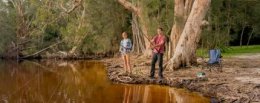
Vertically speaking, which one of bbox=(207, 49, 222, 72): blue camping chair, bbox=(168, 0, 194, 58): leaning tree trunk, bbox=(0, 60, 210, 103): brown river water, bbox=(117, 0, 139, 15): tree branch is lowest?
bbox=(0, 60, 210, 103): brown river water

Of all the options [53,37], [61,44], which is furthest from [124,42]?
[53,37]

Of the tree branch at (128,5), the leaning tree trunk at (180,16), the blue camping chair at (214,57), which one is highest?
the tree branch at (128,5)

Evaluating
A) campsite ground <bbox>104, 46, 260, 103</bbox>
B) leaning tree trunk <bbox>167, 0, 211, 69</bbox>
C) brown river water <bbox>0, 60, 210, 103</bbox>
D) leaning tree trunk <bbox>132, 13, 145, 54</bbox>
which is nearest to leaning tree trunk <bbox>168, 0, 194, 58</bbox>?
leaning tree trunk <bbox>167, 0, 211, 69</bbox>

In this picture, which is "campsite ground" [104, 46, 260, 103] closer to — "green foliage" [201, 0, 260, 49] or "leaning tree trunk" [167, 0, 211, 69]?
"leaning tree trunk" [167, 0, 211, 69]

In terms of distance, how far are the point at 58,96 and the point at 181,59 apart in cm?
686

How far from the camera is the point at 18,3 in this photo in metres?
45.0

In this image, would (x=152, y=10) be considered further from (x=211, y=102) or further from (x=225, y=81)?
(x=211, y=102)

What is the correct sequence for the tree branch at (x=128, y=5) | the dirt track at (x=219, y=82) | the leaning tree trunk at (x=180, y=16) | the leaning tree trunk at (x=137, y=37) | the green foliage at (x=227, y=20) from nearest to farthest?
the dirt track at (x=219, y=82)
the leaning tree trunk at (x=180, y=16)
the tree branch at (x=128, y=5)
the green foliage at (x=227, y=20)
the leaning tree trunk at (x=137, y=37)

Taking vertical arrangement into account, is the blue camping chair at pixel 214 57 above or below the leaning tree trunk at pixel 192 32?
below

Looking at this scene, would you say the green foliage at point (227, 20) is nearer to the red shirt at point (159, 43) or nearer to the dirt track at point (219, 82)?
the dirt track at point (219, 82)

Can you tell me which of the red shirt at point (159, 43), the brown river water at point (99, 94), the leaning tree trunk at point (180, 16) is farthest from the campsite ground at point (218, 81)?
the leaning tree trunk at point (180, 16)

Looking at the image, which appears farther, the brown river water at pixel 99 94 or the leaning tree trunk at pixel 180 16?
the leaning tree trunk at pixel 180 16

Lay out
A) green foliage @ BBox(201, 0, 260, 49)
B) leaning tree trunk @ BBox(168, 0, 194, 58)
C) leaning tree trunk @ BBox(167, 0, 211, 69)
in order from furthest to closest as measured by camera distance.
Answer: green foliage @ BBox(201, 0, 260, 49) → leaning tree trunk @ BBox(168, 0, 194, 58) → leaning tree trunk @ BBox(167, 0, 211, 69)

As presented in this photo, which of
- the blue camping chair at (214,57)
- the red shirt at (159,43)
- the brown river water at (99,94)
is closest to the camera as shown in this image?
the brown river water at (99,94)
